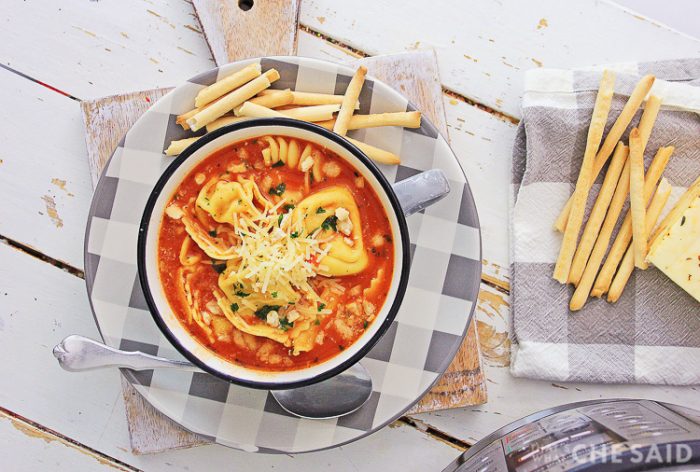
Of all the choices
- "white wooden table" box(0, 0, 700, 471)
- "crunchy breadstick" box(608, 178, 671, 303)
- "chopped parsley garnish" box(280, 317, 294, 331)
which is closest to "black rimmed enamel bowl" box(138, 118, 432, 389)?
"chopped parsley garnish" box(280, 317, 294, 331)

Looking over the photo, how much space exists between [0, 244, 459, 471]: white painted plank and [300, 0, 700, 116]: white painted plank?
133 cm

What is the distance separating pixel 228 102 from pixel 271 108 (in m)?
0.14

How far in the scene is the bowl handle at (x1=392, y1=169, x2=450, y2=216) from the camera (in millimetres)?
1865

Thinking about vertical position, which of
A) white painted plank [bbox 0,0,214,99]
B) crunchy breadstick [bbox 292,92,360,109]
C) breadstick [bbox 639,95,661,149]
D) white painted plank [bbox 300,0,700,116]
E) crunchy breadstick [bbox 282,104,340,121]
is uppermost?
white painted plank [bbox 300,0,700,116]

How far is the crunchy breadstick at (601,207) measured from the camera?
7.61ft

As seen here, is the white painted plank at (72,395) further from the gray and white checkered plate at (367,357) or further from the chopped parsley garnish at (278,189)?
the chopped parsley garnish at (278,189)

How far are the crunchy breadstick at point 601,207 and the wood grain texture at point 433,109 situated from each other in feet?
1.51

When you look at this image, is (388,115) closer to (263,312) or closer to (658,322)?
(263,312)

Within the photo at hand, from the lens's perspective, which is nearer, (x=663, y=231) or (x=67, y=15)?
(x=663, y=231)

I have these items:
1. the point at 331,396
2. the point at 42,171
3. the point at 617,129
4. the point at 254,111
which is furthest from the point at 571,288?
the point at 42,171

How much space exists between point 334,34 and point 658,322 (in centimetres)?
159

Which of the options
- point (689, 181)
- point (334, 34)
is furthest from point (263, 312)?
point (689, 181)

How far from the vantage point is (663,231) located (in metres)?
2.29

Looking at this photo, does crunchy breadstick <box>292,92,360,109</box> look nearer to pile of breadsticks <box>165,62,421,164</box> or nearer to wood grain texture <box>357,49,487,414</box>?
pile of breadsticks <box>165,62,421,164</box>
